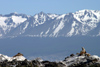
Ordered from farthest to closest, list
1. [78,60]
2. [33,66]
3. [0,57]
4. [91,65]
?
[0,57]
[78,60]
[33,66]
[91,65]

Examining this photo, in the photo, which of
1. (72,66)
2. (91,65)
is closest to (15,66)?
(72,66)

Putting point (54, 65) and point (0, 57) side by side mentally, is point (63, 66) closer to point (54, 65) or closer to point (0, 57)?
point (54, 65)

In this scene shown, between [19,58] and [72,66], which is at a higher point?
[19,58]

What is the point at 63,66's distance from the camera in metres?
47.2

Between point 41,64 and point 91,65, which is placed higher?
point 41,64

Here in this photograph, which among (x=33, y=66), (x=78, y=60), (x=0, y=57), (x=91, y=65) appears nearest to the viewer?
(x=91, y=65)

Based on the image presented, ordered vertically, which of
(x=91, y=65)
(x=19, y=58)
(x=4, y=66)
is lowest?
(x=91, y=65)

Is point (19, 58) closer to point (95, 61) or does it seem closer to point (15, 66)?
point (15, 66)

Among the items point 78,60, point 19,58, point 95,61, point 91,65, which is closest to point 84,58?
point 78,60

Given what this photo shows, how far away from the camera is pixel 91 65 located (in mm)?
42281

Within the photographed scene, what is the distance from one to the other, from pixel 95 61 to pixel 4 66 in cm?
1270

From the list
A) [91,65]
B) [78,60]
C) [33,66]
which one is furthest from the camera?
[78,60]

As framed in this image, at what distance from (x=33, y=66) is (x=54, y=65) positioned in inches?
115

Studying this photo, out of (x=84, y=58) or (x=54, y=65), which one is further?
(x=84, y=58)
